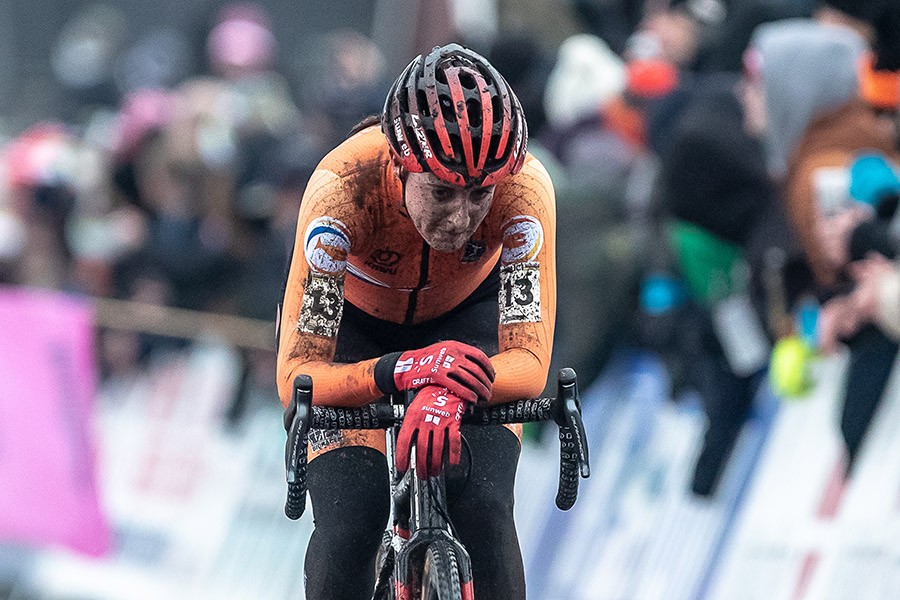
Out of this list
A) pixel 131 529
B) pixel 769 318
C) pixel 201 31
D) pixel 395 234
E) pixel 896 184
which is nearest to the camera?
pixel 395 234

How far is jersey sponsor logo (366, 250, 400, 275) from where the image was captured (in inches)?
225

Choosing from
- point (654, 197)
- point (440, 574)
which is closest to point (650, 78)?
point (654, 197)

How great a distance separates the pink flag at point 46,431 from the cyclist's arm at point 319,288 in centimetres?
666

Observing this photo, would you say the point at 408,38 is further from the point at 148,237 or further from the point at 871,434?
the point at 871,434

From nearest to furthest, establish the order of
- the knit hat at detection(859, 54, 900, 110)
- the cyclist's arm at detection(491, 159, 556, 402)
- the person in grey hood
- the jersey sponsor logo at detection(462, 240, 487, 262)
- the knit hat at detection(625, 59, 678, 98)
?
the cyclist's arm at detection(491, 159, 556, 402), the jersey sponsor logo at detection(462, 240, 487, 262), the knit hat at detection(859, 54, 900, 110), the person in grey hood, the knit hat at detection(625, 59, 678, 98)

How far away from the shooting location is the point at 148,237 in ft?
41.3

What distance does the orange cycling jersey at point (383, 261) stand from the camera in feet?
17.9

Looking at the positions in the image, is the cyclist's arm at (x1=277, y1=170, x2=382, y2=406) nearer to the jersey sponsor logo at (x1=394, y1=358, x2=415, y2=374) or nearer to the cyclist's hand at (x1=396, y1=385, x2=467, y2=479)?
the jersey sponsor logo at (x1=394, y1=358, x2=415, y2=374)

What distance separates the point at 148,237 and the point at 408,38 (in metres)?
4.85

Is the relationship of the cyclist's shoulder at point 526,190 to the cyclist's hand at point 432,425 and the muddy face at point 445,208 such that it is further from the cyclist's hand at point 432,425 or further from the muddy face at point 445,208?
the cyclist's hand at point 432,425

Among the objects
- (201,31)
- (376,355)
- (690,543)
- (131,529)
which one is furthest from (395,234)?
(201,31)

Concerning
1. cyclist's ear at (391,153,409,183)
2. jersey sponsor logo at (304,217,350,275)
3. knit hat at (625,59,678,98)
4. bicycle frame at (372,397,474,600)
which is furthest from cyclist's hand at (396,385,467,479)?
knit hat at (625,59,678,98)

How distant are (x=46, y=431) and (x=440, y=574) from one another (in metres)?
7.30

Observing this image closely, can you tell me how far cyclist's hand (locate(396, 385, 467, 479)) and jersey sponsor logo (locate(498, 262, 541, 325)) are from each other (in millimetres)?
581
